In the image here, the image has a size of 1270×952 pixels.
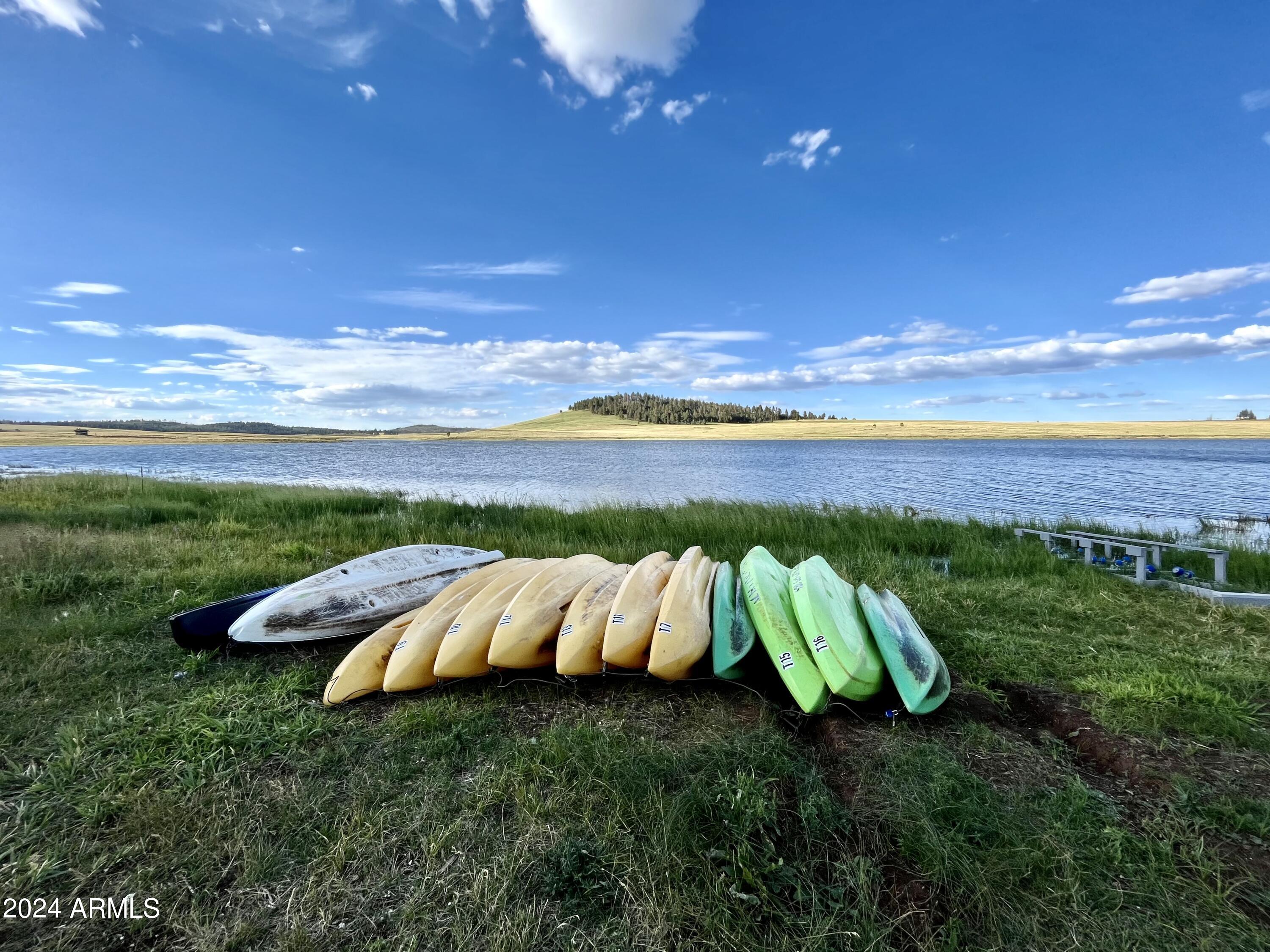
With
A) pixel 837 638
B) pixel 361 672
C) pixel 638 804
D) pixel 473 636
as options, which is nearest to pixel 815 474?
pixel 837 638

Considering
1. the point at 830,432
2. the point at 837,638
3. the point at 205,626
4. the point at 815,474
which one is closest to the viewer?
the point at 837,638

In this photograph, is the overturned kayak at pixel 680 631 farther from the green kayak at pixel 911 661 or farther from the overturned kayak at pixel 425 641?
the overturned kayak at pixel 425 641

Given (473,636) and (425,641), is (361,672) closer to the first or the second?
(425,641)

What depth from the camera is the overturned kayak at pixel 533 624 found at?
392cm

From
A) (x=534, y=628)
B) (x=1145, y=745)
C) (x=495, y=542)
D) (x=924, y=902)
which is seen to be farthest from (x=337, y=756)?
(x=495, y=542)

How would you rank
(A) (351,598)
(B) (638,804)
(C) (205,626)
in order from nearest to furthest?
(B) (638,804), (C) (205,626), (A) (351,598)

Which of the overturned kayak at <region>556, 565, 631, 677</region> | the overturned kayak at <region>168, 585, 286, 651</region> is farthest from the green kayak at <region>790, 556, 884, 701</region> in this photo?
the overturned kayak at <region>168, 585, 286, 651</region>

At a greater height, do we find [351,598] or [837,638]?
[837,638]

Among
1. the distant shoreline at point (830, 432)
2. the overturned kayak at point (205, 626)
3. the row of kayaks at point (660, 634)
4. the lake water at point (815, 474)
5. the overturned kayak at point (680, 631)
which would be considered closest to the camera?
the row of kayaks at point (660, 634)

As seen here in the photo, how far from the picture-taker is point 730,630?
4.07m

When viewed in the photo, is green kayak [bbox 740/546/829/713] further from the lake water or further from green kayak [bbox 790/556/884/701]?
the lake water

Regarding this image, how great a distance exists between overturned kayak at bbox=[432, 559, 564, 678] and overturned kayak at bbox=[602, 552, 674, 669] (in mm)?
854

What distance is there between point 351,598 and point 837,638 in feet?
14.2

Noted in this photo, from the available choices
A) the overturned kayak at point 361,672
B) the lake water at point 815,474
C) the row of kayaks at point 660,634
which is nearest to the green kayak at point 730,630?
the row of kayaks at point 660,634
